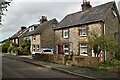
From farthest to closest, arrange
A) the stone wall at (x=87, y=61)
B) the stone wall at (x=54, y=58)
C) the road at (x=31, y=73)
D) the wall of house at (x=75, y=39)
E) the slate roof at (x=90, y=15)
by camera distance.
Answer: the wall of house at (x=75, y=39)
the slate roof at (x=90, y=15)
the stone wall at (x=54, y=58)
the stone wall at (x=87, y=61)
the road at (x=31, y=73)

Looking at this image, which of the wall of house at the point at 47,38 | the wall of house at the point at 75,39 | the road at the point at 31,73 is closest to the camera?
the road at the point at 31,73

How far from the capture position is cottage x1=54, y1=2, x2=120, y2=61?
2866 centimetres

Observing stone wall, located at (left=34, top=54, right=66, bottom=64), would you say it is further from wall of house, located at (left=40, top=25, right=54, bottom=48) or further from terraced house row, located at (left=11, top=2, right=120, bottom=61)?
wall of house, located at (left=40, top=25, right=54, bottom=48)

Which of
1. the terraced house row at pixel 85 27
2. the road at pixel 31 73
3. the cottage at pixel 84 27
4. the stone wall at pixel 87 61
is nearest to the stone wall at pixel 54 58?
the stone wall at pixel 87 61

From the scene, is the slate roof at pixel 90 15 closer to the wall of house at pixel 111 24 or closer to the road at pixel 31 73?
the wall of house at pixel 111 24

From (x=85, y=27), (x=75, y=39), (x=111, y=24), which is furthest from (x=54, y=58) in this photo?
(x=111, y=24)

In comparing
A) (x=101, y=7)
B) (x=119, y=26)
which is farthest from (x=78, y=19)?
(x=119, y=26)

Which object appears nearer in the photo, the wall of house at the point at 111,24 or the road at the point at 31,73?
the road at the point at 31,73

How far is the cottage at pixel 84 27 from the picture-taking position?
28656 mm

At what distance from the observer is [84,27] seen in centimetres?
3102

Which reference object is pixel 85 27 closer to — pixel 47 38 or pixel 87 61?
pixel 87 61

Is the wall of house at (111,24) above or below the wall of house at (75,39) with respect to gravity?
above

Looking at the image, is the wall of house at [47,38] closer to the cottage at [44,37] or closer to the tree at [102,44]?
the cottage at [44,37]

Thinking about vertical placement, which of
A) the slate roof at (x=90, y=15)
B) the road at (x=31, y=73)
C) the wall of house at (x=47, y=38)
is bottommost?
the road at (x=31, y=73)
